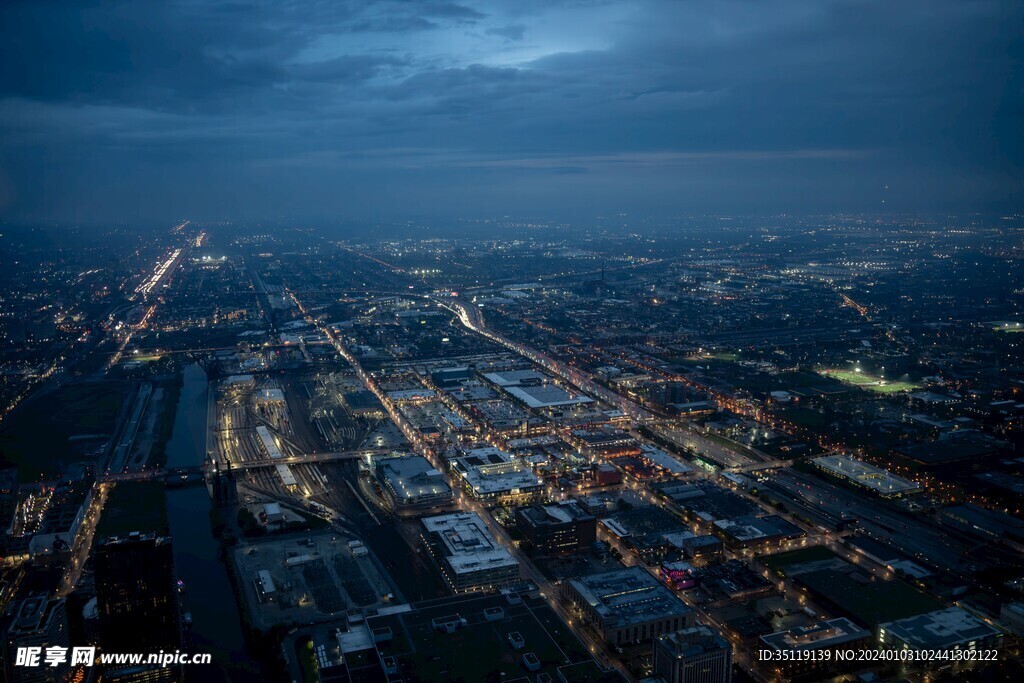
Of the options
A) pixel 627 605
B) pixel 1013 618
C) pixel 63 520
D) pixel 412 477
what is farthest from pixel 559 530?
pixel 63 520

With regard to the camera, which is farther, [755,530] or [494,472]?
[494,472]

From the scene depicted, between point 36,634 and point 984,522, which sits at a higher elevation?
point 36,634

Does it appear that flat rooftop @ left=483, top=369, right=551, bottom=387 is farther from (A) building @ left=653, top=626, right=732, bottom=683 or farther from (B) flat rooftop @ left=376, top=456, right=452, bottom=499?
(A) building @ left=653, top=626, right=732, bottom=683

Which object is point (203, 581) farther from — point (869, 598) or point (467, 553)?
point (869, 598)

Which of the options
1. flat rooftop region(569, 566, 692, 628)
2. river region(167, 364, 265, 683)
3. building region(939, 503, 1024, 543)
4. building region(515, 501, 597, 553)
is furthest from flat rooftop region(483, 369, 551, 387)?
building region(939, 503, 1024, 543)

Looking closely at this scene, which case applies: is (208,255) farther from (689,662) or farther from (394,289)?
(689,662)

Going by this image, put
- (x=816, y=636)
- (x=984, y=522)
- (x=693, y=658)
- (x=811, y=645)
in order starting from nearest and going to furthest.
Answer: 1. (x=693, y=658)
2. (x=811, y=645)
3. (x=816, y=636)
4. (x=984, y=522)

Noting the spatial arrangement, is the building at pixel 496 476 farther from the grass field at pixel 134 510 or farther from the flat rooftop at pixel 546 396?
the grass field at pixel 134 510
